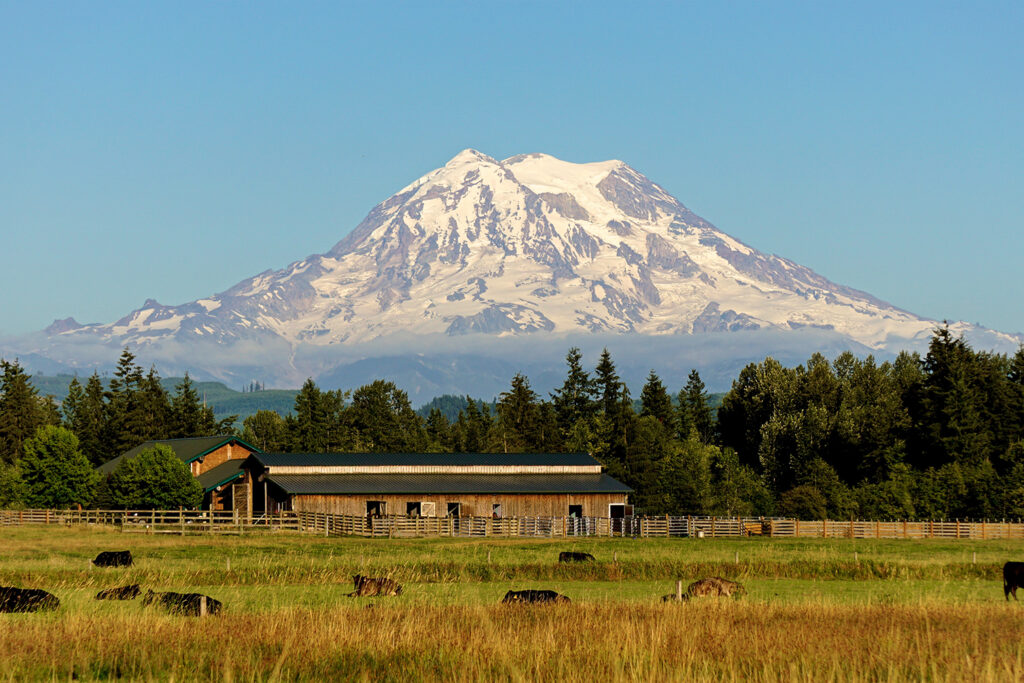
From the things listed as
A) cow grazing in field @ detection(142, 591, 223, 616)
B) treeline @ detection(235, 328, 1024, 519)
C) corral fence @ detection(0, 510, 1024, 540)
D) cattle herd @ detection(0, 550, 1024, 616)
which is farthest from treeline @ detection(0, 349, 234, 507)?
cow grazing in field @ detection(142, 591, 223, 616)

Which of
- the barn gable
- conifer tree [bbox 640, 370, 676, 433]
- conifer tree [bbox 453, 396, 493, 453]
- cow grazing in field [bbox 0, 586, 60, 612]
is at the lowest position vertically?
cow grazing in field [bbox 0, 586, 60, 612]

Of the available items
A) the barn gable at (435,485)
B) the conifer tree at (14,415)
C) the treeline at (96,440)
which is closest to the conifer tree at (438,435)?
the treeline at (96,440)

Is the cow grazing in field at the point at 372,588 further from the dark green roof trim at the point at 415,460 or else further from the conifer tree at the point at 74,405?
the conifer tree at the point at 74,405

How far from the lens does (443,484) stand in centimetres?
7806

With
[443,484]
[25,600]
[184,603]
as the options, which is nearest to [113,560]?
[25,600]

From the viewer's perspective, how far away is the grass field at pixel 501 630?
18500mm

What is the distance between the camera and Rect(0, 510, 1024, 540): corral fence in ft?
226

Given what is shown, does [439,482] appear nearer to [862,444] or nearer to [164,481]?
[164,481]

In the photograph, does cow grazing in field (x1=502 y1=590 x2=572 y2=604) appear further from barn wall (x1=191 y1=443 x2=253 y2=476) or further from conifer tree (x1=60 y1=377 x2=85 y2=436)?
conifer tree (x1=60 y1=377 x2=85 y2=436)

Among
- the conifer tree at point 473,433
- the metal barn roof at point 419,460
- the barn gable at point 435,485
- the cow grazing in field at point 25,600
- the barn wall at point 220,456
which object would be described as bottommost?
the cow grazing in field at point 25,600

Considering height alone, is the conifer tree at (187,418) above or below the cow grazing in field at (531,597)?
above

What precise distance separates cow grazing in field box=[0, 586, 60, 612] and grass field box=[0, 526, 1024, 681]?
0.39 metres

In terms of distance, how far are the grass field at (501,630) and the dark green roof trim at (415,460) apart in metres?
42.3

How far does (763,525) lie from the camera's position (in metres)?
71.9
